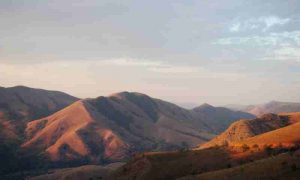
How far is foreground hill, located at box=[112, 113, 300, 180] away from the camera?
278 ft

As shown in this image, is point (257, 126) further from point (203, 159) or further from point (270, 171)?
point (270, 171)

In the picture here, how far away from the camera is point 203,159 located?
90.9m

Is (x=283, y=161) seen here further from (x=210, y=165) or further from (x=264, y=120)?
(x=264, y=120)

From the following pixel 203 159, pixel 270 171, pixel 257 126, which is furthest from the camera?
pixel 257 126

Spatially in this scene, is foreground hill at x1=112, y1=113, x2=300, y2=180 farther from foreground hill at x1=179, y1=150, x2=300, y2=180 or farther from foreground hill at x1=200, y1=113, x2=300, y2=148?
foreground hill at x1=200, y1=113, x2=300, y2=148

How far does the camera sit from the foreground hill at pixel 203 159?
84.9 meters

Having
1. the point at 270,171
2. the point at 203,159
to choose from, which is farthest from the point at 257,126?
the point at 270,171

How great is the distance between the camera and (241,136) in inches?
6678

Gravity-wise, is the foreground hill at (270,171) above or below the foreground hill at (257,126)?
above

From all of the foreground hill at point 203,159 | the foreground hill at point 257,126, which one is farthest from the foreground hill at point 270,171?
the foreground hill at point 257,126

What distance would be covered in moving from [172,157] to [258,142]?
21150 millimetres

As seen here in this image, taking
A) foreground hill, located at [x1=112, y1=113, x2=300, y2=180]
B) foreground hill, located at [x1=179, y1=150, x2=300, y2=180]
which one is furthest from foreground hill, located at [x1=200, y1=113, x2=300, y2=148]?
foreground hill, located at [x1=179, y1=150, x2=300, y2=180]

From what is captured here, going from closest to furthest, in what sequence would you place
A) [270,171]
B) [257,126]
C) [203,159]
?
[270,171]
[203,159]
[257,126]

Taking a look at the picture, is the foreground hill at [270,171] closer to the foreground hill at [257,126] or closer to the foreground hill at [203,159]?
the foreground hill at [203,159]
